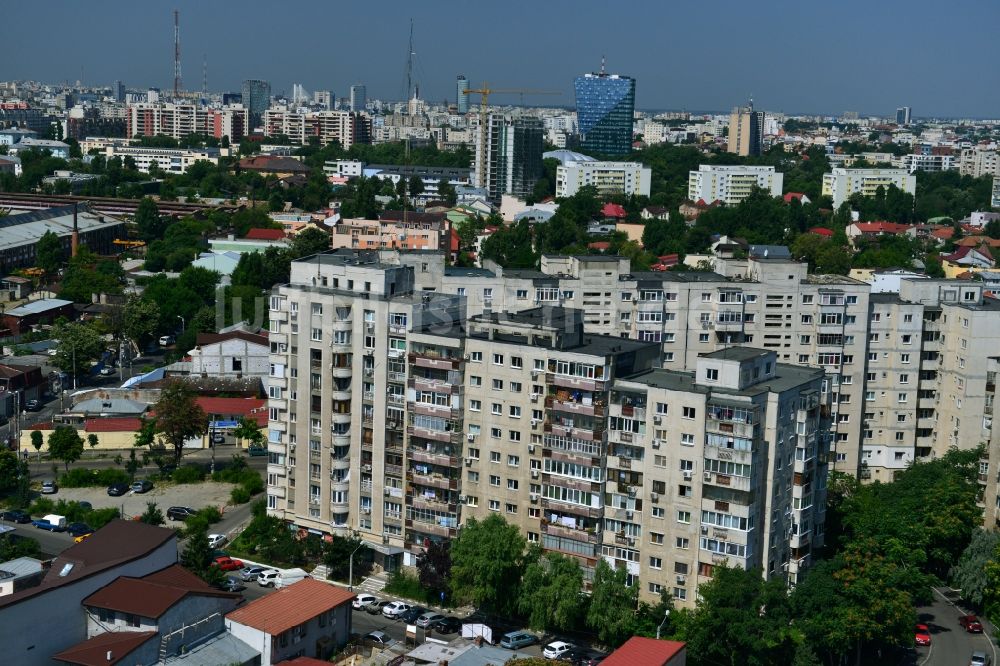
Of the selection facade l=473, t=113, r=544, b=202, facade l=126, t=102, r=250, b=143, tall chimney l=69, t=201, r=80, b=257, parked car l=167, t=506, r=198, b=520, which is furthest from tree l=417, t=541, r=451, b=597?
facade l=126, t=102, r=250, b=143

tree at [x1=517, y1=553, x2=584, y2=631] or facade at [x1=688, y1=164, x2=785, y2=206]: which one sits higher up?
facade at [x1=688, y1=164, x2=785, y2=206]

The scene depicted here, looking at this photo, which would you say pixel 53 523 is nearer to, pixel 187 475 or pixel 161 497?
pixel 161 497

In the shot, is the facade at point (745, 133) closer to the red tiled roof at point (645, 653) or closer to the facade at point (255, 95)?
the facade at point (255, 95)

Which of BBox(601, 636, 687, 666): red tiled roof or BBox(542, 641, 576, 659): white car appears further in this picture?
BBox(542, 641, 576, 659): white car

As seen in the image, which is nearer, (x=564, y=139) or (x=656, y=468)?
(x=656, y=468)

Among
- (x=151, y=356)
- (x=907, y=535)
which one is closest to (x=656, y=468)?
(x=907, y=535)

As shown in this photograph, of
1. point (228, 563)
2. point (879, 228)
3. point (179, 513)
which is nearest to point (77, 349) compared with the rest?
point (179, 513)

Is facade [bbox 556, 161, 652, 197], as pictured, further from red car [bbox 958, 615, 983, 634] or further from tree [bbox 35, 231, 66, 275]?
red car [bbox 958, 615, 983, 634]

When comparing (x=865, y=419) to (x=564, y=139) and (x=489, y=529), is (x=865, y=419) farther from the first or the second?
(x=564, y=139)
